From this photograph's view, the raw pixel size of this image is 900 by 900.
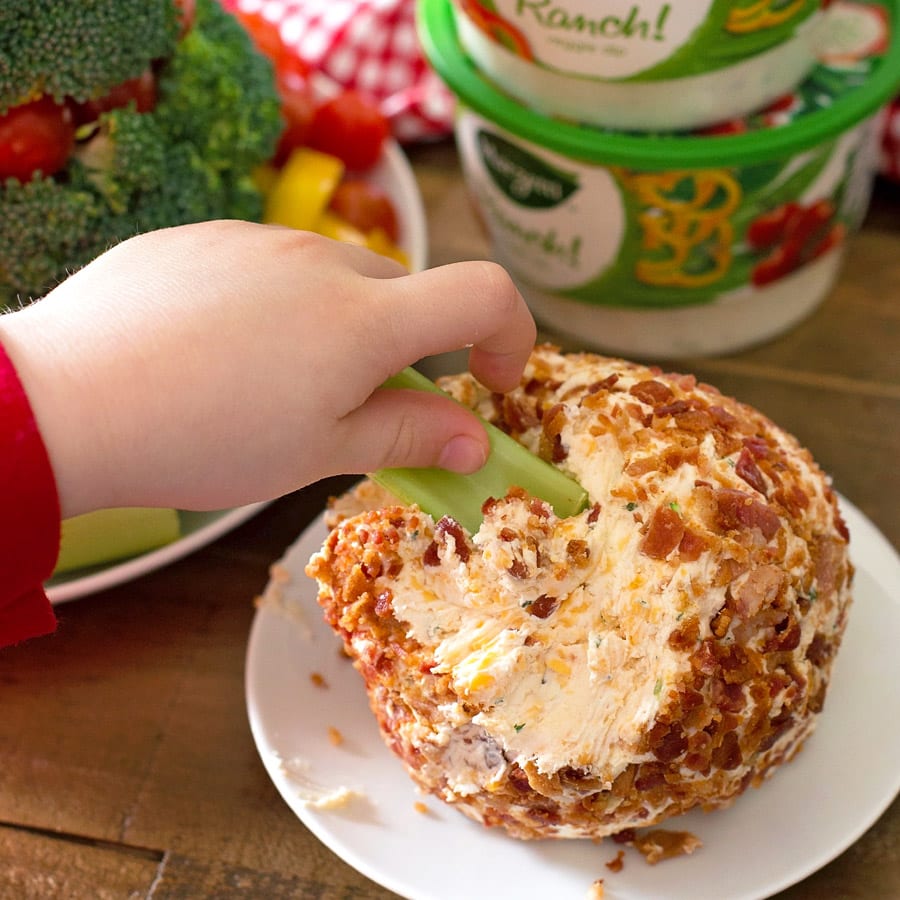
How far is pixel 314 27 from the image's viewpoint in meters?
1.70

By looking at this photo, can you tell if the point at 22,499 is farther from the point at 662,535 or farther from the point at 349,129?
the point at 349,129

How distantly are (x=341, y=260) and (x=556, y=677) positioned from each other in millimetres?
323

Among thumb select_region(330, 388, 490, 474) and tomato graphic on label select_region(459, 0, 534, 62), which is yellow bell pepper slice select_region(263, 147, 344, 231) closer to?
tomato graphic on label select_region(459, 0, 534, 62)

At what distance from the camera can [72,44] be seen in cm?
111

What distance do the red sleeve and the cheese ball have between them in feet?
0.73

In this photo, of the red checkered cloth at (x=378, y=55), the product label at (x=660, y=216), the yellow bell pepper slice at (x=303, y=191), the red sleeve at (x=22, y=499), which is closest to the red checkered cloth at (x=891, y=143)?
the product label at (x=660, y=216)

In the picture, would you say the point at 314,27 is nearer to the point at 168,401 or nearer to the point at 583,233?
the point at 583,233

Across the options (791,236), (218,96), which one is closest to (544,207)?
(791,236)

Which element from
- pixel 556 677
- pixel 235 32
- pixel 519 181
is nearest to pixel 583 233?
pixel 519 181

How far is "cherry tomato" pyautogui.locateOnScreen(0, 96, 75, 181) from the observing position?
1.12m

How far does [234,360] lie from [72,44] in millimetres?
560

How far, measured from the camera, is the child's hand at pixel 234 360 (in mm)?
704

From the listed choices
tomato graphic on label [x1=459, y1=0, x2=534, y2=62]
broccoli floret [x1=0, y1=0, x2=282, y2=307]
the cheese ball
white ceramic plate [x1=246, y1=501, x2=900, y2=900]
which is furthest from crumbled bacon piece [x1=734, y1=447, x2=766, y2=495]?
broccoli floret [x1=0, y1=0, x2=282, y2=307]

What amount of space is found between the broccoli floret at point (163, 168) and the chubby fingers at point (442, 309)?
527 millimetres
